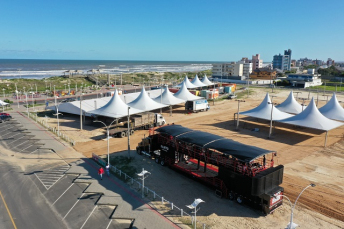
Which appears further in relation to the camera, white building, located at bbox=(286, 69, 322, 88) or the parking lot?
white building, located at bbox=(286, 69, 322, 88)

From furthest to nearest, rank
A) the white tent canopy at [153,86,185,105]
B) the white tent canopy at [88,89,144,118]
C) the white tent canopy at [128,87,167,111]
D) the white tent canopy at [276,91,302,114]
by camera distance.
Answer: the white tent canopy at [153,86,185,105] → the white tent canopy at [276,91,302,114] → the white tent canopy at [128,87,167,111] → the white tent canopy at [88,89,144,118]

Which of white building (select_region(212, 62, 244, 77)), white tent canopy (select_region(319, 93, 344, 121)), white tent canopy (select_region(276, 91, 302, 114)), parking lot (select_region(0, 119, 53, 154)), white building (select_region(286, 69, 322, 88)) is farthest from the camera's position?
white building (select_region(212, 62, 244, 77))

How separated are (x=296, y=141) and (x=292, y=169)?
31.5 ft

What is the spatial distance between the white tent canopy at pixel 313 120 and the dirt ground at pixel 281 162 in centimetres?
182

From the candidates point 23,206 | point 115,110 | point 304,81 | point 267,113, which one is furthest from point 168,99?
point 304,81

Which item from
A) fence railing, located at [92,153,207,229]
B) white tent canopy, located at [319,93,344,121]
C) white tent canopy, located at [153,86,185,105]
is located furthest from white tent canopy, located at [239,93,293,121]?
fence railing, located at [92,153,207,229]

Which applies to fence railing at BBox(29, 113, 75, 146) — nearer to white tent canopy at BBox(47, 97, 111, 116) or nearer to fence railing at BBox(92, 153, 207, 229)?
white tent canopy at BBox(47, 97, 111, 116)

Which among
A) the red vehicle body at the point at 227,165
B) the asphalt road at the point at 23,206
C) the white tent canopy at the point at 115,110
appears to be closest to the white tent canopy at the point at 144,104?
the white tent canopy at the point at 115,110

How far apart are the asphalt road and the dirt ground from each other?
23.3ft

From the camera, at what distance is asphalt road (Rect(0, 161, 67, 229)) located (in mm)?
15055

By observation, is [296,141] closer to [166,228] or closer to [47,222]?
[166,228]

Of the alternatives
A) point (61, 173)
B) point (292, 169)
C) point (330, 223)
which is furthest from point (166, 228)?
point (292, 169)

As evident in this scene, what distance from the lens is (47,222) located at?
15188 millimetres

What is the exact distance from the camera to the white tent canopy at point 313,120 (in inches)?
1261
